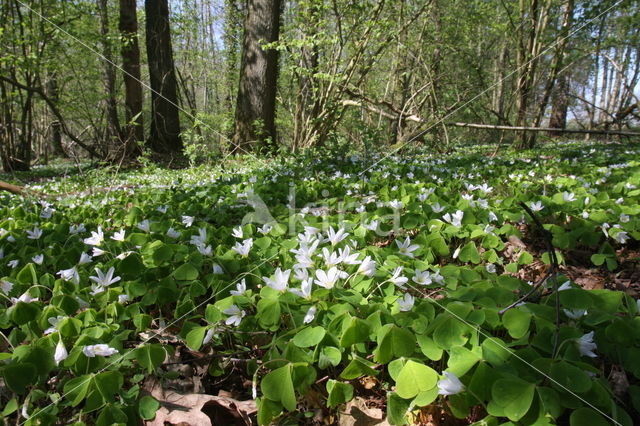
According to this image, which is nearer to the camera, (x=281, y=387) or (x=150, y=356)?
(x=281, y=387)

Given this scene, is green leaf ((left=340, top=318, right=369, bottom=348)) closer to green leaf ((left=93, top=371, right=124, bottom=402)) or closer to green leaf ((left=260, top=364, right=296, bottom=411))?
green leaf ((left=260, top=364, right=296, bottom=411))

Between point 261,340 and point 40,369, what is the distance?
0.74 meters

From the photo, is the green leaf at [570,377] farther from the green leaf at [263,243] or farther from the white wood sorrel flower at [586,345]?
the green leaf at [263,243]

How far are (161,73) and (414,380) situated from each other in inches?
501

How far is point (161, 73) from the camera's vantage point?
1178cm

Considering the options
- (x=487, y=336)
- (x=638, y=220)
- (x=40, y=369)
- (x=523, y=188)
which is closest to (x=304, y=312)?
(x=487, y=336)

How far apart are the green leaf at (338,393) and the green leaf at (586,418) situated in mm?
576

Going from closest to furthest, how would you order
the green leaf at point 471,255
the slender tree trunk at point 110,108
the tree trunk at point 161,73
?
the green leaf at point 471,255
the slender tree trunk at point 110,108
the tree trunk at point 161,73

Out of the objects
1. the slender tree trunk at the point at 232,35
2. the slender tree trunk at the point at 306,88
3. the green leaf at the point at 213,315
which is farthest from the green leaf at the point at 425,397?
the slender tree trunk at the point at 232,35

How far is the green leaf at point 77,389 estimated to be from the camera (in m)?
1.16

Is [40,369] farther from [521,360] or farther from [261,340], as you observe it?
[521,360]

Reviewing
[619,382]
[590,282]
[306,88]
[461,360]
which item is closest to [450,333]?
[461,360]

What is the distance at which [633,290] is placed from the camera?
6.68ft

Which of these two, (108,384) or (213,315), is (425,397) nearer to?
(213,315)
